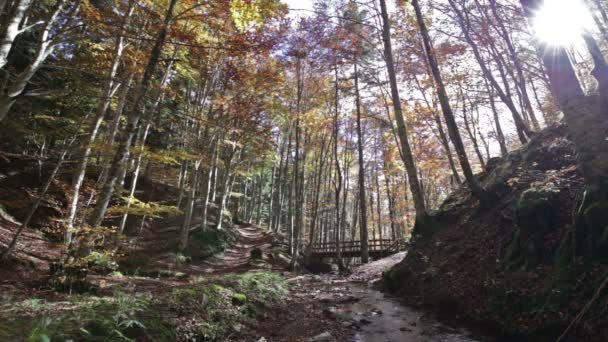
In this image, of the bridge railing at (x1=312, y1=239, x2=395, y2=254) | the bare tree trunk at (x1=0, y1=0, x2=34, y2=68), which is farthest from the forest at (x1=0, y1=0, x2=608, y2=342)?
the bridge railing at (x1=312, y1=239, x2=395, y2=254)

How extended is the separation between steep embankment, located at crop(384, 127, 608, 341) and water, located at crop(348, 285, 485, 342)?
0.52 m

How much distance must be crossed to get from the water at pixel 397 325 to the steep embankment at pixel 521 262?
52 cm

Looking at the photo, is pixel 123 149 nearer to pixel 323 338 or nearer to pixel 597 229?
pixel 323 338

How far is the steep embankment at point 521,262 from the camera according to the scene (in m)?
4.23

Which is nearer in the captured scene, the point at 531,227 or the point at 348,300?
the point at 531,227

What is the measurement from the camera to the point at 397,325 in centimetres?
594

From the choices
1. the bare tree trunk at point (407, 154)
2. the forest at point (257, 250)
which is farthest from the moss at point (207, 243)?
the bare tree trunk at point (407, 154)

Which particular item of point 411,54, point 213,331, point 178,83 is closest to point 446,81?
point 411,54

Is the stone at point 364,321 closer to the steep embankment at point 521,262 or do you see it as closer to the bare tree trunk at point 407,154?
the steep embankment at point 521,262

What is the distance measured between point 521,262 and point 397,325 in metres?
2.72

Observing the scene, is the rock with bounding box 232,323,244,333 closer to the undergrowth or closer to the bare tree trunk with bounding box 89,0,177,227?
the undergrowth

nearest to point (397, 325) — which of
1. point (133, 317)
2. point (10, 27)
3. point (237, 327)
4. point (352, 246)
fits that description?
point (237, 327)

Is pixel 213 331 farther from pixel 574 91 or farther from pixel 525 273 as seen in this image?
pixel 574 91

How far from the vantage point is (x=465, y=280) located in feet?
21.1
